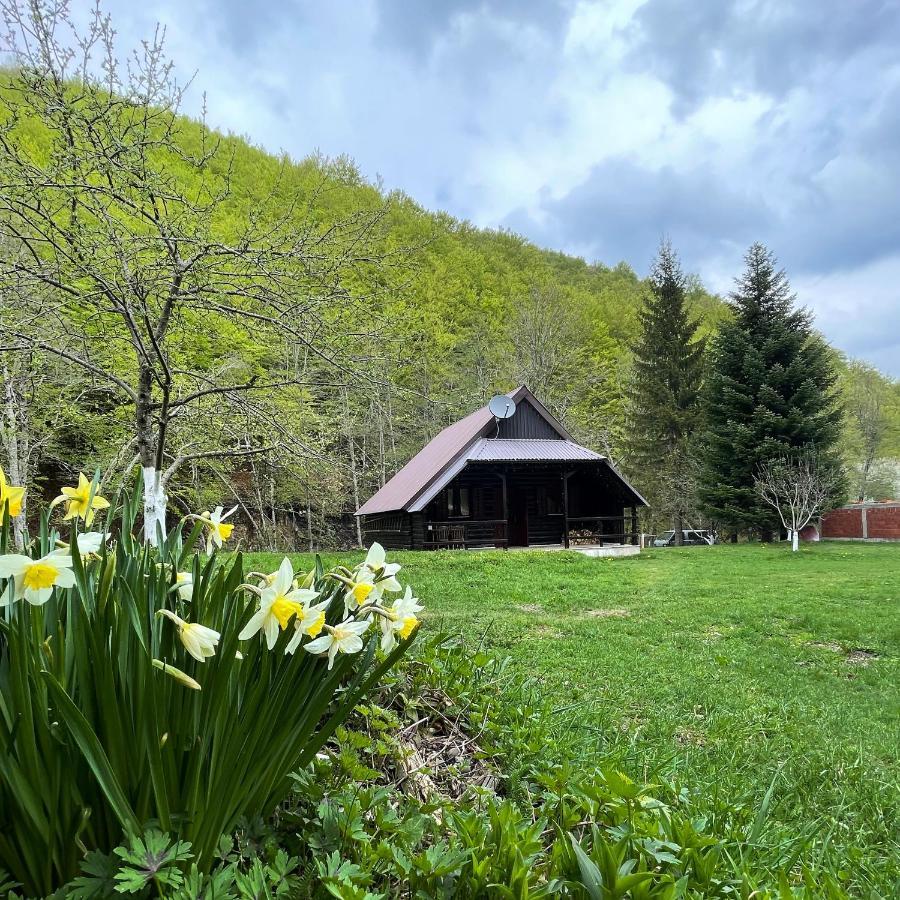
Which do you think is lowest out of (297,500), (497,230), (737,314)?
(297,500)

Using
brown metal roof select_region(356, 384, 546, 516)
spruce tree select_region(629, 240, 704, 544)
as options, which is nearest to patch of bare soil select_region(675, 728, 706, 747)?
brown metal roof select_region(356, 384, 546, 516)

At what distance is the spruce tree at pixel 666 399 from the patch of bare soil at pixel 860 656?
24.6m

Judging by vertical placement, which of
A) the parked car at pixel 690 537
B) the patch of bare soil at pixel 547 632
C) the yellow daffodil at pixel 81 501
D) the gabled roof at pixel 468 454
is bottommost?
the parked car at pixel 690 537

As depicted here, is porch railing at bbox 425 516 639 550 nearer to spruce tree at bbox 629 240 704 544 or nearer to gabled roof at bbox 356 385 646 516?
gabled roof at bbox 356 385 646 516

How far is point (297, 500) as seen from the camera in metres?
25.7

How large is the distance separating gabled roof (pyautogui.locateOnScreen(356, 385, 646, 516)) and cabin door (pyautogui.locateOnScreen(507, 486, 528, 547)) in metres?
2.09

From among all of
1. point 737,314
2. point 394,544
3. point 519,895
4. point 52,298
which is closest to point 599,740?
point 519,895

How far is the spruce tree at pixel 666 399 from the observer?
100.0 ft

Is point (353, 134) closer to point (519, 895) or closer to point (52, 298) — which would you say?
point (52, 298)

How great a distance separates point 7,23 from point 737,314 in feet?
87.7

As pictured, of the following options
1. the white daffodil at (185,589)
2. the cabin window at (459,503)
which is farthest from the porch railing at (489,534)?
the white daffodil at (185,589)

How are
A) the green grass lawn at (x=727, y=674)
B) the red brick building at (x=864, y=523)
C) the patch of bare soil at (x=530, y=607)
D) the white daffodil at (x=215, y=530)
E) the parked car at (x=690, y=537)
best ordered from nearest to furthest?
the white daffodil at (x=215, y=530) → the green grass lawn at (x=727, y=674) → the patch of bare soil at (x=530, y=607) → the red brick building at (x=864, y=523) → the parked car at (x=690, y=537)

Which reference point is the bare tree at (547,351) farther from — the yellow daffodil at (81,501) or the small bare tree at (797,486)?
the yellow daffodil at (81,501)

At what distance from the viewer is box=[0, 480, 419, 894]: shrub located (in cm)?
111
